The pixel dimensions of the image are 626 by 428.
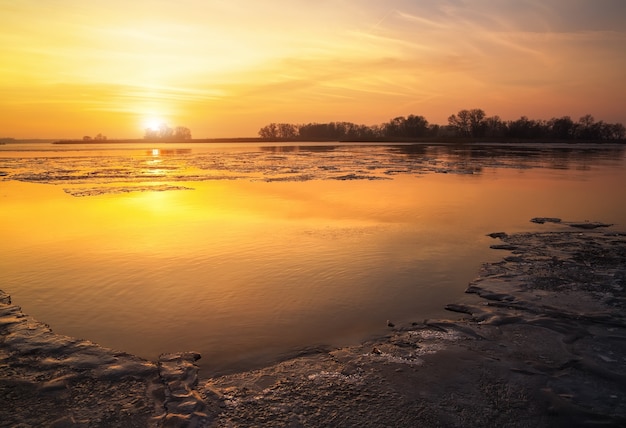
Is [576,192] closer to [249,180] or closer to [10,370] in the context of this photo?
[249,180]

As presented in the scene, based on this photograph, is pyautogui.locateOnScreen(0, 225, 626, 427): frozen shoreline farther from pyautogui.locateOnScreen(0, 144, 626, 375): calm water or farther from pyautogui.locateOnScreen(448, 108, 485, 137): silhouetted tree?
pyautogui.locateOnScreen(448, 108, 485, 137): silhouetted tree

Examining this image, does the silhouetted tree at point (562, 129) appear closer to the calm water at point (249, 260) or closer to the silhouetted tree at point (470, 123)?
the silhouetted tree at point (470, 123)

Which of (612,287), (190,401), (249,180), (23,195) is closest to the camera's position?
(190,401)

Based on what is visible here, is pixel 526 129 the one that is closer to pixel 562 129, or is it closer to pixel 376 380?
pixel 562 129

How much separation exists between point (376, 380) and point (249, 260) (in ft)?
15.8

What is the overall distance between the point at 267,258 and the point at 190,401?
4894 mm

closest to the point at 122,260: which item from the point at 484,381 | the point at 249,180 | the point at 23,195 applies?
the point at 484,381

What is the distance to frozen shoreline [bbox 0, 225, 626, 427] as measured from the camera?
3.85m

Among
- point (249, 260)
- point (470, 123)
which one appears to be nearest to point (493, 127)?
point (470, 123)

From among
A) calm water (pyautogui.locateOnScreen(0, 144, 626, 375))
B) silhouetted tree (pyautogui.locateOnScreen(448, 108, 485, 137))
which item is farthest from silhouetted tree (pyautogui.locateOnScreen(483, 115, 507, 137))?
calm water (pyautogui.locateOnScreen(0, 144, 626, 375))

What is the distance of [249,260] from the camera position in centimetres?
873

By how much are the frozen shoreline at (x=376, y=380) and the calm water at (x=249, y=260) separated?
403 millimetres

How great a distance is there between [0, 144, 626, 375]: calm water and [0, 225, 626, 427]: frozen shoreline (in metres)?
0.40

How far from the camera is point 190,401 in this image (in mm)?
4055
